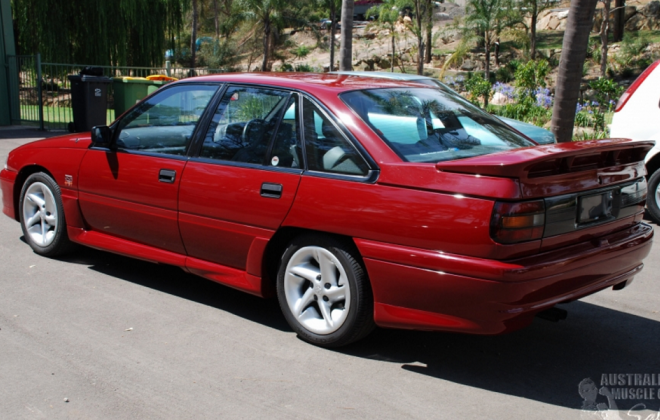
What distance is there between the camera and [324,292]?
4.09 meters

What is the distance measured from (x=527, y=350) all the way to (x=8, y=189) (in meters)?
4.58

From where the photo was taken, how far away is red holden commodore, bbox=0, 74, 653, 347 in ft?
11.5

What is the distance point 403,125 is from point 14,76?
1555 centimetres

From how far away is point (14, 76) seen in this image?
1709cm

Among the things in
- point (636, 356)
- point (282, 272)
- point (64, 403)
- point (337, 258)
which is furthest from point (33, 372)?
point (636, 356)

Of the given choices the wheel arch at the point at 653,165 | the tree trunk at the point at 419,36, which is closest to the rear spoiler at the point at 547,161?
the wheel arch at the point at 653,165

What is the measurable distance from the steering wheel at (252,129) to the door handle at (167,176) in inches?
23.2

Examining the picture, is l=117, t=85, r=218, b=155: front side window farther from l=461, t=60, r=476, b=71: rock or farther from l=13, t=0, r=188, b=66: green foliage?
l=461, t=60, r=476, b=71: rock

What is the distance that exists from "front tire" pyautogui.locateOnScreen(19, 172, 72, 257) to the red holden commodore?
25cm

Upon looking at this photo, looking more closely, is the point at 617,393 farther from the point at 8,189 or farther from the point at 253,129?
the point at 8,189

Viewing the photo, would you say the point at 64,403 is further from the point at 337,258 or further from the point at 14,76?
the point at 14,76

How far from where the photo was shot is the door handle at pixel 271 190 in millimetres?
4195

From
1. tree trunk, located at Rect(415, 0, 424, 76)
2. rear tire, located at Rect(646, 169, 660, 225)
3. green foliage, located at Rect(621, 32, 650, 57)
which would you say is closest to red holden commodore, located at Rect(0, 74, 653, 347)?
rear tire, located at Rect(646, 169, 660, 225)

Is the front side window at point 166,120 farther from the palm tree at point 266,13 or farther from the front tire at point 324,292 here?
the palm tree at point 266,13
